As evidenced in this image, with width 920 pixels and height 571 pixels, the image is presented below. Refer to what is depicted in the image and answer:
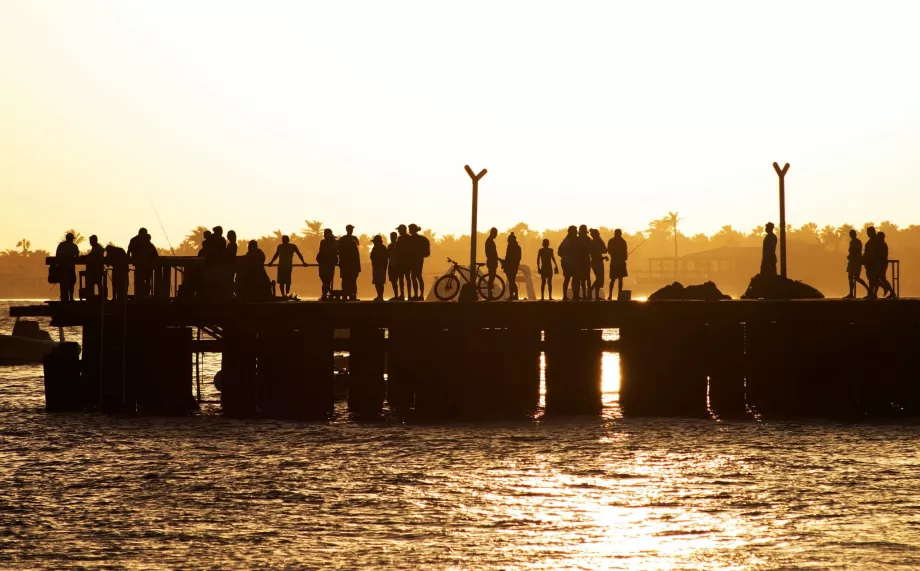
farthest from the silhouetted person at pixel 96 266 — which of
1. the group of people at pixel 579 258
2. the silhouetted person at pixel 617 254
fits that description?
the silhouetted person at pixel 617 254

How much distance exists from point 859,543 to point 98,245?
19.2m

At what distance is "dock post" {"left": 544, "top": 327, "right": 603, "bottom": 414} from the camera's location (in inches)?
1123

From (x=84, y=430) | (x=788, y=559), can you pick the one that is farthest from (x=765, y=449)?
(x=84, y=430)

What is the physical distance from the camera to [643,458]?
71.9ft

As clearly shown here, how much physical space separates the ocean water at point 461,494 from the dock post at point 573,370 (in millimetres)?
630

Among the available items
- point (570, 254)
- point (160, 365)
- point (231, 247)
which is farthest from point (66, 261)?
point (570, 254)

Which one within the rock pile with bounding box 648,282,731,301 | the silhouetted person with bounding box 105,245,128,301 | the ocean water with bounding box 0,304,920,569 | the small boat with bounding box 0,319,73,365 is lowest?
the ocean water with bounding box 0,304,920,569

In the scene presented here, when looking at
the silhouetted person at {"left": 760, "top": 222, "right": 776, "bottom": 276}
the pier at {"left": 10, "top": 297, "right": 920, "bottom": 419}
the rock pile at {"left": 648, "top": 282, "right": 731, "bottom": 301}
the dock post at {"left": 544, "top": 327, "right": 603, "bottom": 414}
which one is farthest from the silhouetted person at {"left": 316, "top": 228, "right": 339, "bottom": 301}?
the silhouetted person at {"left": 760, "top": 222, "right": 776, "bottom": 276}

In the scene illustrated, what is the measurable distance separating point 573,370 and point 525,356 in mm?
1195

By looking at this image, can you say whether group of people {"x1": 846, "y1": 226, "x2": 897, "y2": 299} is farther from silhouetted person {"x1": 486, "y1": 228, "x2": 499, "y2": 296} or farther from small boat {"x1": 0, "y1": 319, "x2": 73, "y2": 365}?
small boat {"x1": 0, "y1": 319, "x2": 73, "y2": 365}

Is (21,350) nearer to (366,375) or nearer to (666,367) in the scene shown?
(366,375)

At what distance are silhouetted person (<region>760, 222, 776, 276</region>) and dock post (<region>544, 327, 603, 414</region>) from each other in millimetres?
4351

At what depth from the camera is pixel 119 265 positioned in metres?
28.2

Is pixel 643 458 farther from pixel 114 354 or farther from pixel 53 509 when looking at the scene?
pixel 114 354
